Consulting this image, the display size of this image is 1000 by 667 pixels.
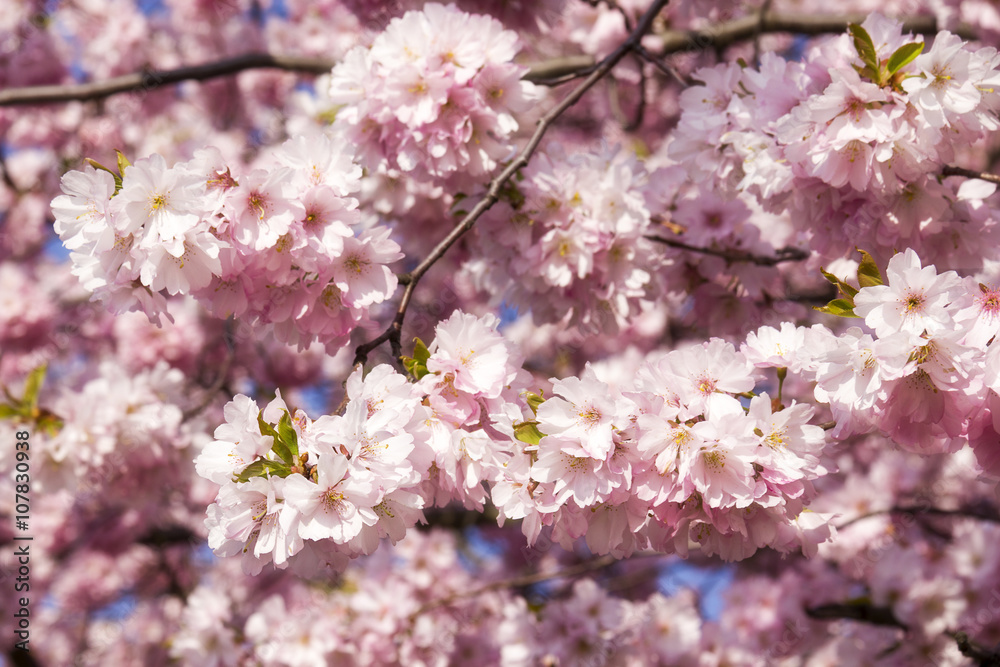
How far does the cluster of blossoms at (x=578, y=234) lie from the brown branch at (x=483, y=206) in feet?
0.55

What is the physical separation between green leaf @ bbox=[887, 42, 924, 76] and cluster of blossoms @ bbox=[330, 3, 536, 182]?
0.91 m

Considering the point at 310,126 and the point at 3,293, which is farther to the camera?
Answer: the point at 3,293

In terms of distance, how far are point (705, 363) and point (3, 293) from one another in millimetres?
4643

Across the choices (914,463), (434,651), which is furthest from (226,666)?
(914,463)

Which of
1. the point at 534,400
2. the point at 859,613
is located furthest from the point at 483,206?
the point at 859,613

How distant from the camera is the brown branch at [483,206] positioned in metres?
1.65

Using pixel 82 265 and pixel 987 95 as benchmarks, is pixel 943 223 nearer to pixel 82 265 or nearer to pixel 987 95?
pixel 987 95

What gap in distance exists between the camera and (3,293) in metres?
4.59

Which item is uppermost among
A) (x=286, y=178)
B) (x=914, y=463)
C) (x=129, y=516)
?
(x=286, y=178)

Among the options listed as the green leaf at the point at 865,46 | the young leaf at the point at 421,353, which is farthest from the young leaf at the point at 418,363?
the green leaf at the point at 865,46

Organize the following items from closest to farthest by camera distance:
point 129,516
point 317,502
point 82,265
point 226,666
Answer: point 317,502 → point 82,265 → point 226,666 → point 129,516

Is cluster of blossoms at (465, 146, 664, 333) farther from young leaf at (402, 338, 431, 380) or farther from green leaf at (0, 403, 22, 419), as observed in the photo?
green leaf at (0, 403, 22, 419)

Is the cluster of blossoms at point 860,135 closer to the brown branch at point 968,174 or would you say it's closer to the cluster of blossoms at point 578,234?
the brown branch at point 968,174

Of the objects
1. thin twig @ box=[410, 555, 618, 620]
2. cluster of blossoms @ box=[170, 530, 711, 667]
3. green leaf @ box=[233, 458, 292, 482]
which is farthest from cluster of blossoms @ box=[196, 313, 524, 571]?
cluster of blossoms @ box=[170, 530, 711, 667]
